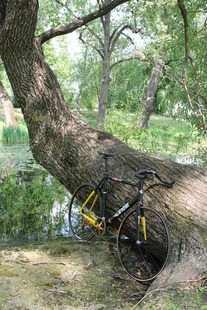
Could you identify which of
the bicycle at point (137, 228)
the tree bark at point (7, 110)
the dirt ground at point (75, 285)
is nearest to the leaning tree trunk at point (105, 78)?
the tree bark at point (7, 110)

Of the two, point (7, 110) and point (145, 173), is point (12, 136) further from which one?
point (145, 173)

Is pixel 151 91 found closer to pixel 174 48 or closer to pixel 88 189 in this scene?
pixel 174 48

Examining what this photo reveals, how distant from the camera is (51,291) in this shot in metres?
2.74

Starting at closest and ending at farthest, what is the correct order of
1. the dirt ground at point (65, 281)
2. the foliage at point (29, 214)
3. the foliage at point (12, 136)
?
the dirt ground at point (65, 281), the foliage at point (29, 214), the foliage at point (12, 136)

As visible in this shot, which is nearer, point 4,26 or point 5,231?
point 4,26

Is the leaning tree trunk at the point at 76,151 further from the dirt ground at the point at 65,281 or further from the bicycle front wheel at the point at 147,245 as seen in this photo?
the dirt ground at the point at 65,281

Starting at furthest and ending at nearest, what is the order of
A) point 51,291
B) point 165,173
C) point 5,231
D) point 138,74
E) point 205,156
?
1. point 138,74
2. point 205,156
3. point 5,231
4. point 165,173
5. point 51,291

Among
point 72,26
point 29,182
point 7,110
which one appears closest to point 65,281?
point 72,26

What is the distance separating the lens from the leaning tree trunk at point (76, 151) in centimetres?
301

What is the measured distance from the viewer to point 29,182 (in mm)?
7031

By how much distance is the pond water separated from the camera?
15.3 ft

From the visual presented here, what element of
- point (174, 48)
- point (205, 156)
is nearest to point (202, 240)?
point (205, 156)

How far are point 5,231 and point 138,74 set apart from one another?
26898mm

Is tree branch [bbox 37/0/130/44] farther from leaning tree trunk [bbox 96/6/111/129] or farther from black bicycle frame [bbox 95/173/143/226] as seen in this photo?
leaning tree trunk [bbox 96/6/111/129]
